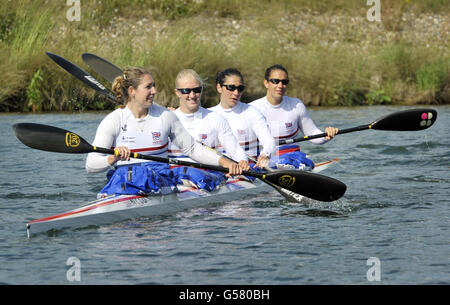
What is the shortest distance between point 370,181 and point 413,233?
11.4 feet

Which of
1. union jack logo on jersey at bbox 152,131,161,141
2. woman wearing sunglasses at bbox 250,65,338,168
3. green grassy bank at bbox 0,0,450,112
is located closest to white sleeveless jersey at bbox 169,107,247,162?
union jack logo on jersey at bbox 152,131,161,141

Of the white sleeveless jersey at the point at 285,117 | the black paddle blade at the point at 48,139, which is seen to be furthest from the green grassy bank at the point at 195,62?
the black paddle blade at the point at 48,139

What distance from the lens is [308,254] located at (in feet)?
21.7

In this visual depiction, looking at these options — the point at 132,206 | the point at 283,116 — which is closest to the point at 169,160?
the point at 132,206

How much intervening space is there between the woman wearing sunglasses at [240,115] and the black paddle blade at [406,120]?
5.20 feet

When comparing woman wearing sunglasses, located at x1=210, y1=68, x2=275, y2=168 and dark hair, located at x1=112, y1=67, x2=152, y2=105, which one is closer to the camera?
dark hair, located at x1=112, y1=67, x2=152, y2=105

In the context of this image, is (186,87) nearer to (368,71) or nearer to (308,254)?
(308,254)

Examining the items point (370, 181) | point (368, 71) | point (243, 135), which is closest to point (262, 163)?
point (243, 135)

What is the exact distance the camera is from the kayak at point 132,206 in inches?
281

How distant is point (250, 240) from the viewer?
7141mm

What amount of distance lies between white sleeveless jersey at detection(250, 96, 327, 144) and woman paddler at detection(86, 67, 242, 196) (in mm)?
2411

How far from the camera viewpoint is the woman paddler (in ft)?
24.9

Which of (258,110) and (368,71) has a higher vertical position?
(368,71)

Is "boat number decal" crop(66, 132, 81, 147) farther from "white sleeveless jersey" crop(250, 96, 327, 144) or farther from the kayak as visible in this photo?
"white sleeveless jersey" crop(250, 96, 327, 144)
